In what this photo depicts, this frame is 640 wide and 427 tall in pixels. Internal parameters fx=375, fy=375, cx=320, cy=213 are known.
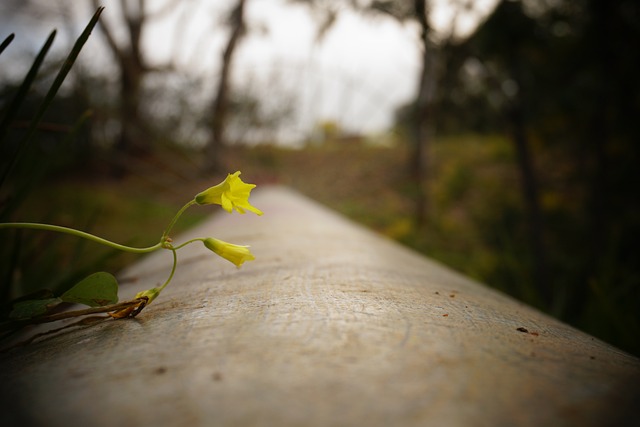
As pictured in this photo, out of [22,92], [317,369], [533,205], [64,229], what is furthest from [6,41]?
[533,205]

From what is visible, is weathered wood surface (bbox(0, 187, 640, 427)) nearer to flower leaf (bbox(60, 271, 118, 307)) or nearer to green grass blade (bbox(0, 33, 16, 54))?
flower leaf (bbox(60, 271, 118, 307))

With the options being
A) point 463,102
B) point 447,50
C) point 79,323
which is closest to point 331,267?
point 79,323

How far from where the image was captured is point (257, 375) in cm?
20

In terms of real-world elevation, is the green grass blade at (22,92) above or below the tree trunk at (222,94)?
below

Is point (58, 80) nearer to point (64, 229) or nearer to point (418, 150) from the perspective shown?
point (64, 229)

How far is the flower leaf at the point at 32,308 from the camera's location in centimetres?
33

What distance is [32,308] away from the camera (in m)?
0.34

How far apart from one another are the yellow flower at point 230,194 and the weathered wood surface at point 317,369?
100 mm

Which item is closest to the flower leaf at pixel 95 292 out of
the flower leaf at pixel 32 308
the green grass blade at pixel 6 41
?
the flower leaf at pixel 32 308

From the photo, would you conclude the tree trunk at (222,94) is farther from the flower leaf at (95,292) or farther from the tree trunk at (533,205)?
the flower leaf at (95,292)

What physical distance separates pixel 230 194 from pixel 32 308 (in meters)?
0.20

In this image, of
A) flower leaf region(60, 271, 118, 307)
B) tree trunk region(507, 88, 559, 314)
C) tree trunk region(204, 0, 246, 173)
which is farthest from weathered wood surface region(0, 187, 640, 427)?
tree trunk region(204, 0, 246, 173)

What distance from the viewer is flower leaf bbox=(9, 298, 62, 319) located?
33 cm

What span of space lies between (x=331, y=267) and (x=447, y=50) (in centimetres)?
271
